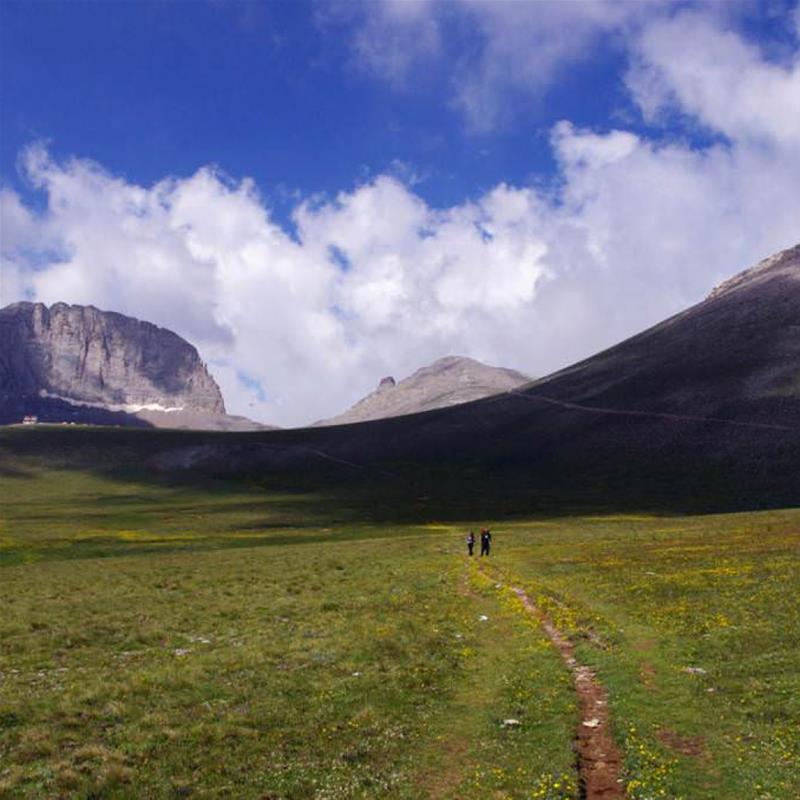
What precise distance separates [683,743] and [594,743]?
2194 millimetres

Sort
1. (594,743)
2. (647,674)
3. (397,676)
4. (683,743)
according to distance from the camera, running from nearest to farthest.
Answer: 1. (683,743)
2. (594,743)
3. (647,674)
4. (397,676)

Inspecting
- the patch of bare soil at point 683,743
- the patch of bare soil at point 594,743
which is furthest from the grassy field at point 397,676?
the patch of bare soil at point 594,743

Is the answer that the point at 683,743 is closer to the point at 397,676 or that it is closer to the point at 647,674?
the point at 647,674

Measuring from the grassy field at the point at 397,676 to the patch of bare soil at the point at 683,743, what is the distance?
7 cm

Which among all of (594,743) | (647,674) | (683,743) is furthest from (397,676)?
(683,743)

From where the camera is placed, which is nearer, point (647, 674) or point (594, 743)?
point (594, 743)

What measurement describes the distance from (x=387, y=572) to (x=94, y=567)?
29.6m

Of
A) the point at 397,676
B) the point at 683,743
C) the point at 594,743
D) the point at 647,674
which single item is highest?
the point at 647,674

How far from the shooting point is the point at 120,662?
2986cm

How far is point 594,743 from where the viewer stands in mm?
18953

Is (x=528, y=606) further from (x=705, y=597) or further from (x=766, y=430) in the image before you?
(x=766, y=430)

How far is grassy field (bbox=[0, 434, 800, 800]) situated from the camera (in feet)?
58.2

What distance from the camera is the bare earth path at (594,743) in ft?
53.8

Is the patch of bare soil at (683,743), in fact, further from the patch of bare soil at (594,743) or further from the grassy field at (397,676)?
the patch of bare soil at (594,743)
